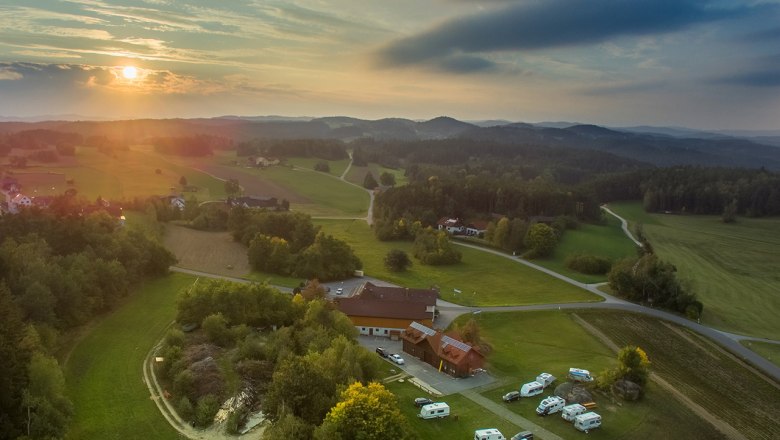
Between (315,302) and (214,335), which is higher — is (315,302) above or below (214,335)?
above

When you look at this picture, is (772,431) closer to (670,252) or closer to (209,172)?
(670,252)

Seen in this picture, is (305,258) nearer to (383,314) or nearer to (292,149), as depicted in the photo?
(383,314)

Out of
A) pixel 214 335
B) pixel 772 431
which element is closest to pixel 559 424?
pixel 772 431

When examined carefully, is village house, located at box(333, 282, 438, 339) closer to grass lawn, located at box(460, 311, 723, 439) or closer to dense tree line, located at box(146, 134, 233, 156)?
grass lawn, located at box(460, 311, 723, 439)

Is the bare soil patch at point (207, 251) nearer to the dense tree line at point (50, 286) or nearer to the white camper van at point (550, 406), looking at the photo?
the dense tree line at point (50, 286)

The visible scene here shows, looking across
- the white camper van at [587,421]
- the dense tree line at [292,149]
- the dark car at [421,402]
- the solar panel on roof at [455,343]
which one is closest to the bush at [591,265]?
the solar panel on roof at [455,343]

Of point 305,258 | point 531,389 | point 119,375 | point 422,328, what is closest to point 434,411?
point 531,389

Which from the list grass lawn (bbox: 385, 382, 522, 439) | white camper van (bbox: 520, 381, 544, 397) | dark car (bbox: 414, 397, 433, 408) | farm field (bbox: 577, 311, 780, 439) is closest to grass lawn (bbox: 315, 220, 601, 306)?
farm field (bbox: 577, 311, 780, 439)
